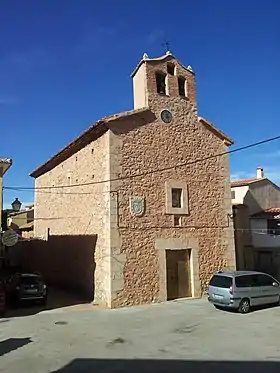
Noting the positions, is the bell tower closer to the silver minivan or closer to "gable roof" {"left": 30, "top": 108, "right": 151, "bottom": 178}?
"gable roof" {"left": 30, "top": 108, "right": 151, "bottom": 178}

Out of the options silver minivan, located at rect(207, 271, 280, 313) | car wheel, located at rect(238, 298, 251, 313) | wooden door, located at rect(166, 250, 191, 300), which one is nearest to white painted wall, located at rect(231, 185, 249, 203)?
wooden door, located at rect(166, 250, 191, 300)

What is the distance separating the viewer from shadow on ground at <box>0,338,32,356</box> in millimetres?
10000

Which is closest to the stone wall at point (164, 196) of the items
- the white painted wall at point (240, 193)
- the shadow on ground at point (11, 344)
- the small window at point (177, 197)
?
the small window at point (177, 197)

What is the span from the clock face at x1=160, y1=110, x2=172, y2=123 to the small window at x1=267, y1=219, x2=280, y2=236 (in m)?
9.22

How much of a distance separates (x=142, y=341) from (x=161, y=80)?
12887 mm

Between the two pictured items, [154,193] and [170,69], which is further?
[170,69]

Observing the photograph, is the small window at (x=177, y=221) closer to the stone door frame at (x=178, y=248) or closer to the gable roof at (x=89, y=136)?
the stone door frame at (x=178, y=248)

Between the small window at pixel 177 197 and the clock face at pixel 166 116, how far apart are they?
3.34 metres

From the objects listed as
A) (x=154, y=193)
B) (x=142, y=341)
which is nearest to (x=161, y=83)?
(x=154, y=193)

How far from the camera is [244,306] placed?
15258 mm

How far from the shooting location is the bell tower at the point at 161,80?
18844mm

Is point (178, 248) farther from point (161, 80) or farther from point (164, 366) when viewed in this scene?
point (164, 366)

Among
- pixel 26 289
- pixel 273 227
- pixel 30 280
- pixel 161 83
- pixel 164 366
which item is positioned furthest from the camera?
pixel 273 227

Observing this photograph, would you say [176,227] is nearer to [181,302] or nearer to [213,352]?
[181,302]
